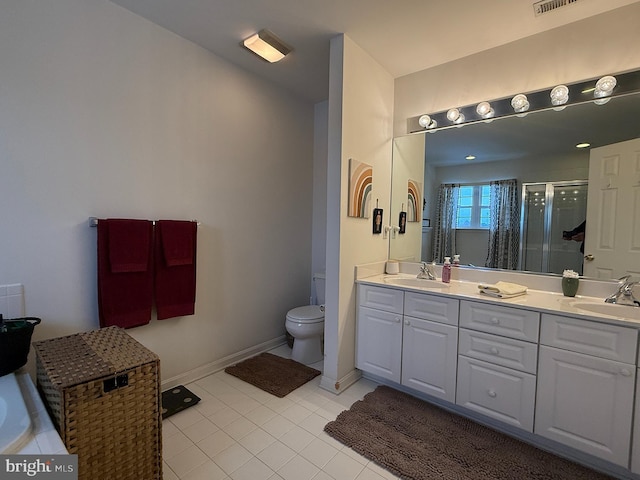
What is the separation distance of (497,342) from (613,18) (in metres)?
2.00

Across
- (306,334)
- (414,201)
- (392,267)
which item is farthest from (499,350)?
(306,334)

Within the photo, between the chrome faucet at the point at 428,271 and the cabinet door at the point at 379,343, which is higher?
the chrome faucet at the point at 428,271

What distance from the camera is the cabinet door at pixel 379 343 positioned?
2.09m

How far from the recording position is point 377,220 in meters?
2.47

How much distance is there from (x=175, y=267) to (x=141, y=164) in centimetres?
71

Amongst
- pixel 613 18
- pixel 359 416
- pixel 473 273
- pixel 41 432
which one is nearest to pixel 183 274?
pixel 41 432

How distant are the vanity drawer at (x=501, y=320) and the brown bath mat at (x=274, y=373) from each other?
1267mm

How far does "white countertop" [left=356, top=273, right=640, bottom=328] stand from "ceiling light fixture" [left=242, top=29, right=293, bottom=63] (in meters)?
1.79

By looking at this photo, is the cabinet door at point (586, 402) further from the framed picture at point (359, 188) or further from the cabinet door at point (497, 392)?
the framed picture at point (359, 188)

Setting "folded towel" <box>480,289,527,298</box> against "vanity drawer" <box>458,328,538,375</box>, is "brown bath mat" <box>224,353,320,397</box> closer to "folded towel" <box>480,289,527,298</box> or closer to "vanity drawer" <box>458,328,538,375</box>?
"vanity drawer" <box>458,328,538,375</box>

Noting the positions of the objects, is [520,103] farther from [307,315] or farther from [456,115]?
[307,315]

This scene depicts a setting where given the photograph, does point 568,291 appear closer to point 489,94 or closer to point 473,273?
point 473,273

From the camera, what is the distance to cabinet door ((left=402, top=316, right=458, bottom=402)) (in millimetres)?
1859

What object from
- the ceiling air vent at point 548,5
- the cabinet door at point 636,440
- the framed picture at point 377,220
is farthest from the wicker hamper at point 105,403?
the ceiling air vent at point 548,5
